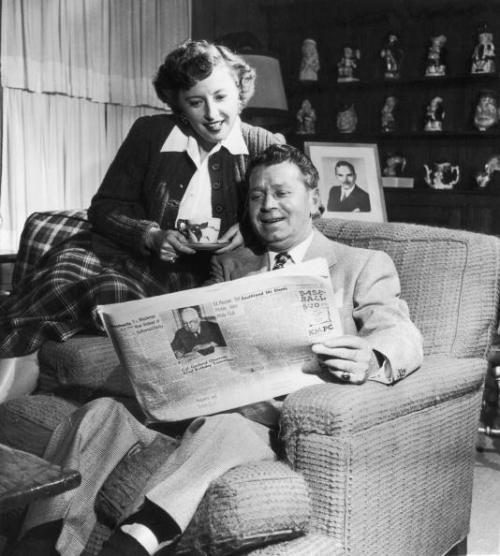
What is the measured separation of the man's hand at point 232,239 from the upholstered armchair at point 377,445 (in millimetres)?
303

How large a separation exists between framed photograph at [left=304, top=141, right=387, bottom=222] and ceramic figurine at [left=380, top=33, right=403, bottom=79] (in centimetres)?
177

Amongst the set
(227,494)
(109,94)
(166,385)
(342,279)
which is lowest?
(227,494)

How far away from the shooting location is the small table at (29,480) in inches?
43.3

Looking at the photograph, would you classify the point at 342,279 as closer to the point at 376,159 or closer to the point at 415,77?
the point at 376,159

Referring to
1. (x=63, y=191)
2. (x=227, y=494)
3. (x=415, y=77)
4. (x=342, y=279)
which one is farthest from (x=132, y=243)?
(x=415, y=77)

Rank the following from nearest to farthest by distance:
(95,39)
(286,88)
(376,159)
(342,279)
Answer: (342,279) < (376,159) < (95,39) < (286,88)

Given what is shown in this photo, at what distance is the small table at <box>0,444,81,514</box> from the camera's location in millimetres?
1099

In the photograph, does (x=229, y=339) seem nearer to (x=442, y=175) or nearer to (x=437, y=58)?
(x=442, y=175)

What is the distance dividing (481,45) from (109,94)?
7.18 ft

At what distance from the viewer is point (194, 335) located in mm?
1469

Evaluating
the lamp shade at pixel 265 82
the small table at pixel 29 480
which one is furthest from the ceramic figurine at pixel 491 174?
the small table at pixel 29 480

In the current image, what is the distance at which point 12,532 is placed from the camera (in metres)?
1.63

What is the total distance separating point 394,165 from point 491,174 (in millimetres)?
599

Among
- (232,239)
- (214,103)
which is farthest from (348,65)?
(232,239)
